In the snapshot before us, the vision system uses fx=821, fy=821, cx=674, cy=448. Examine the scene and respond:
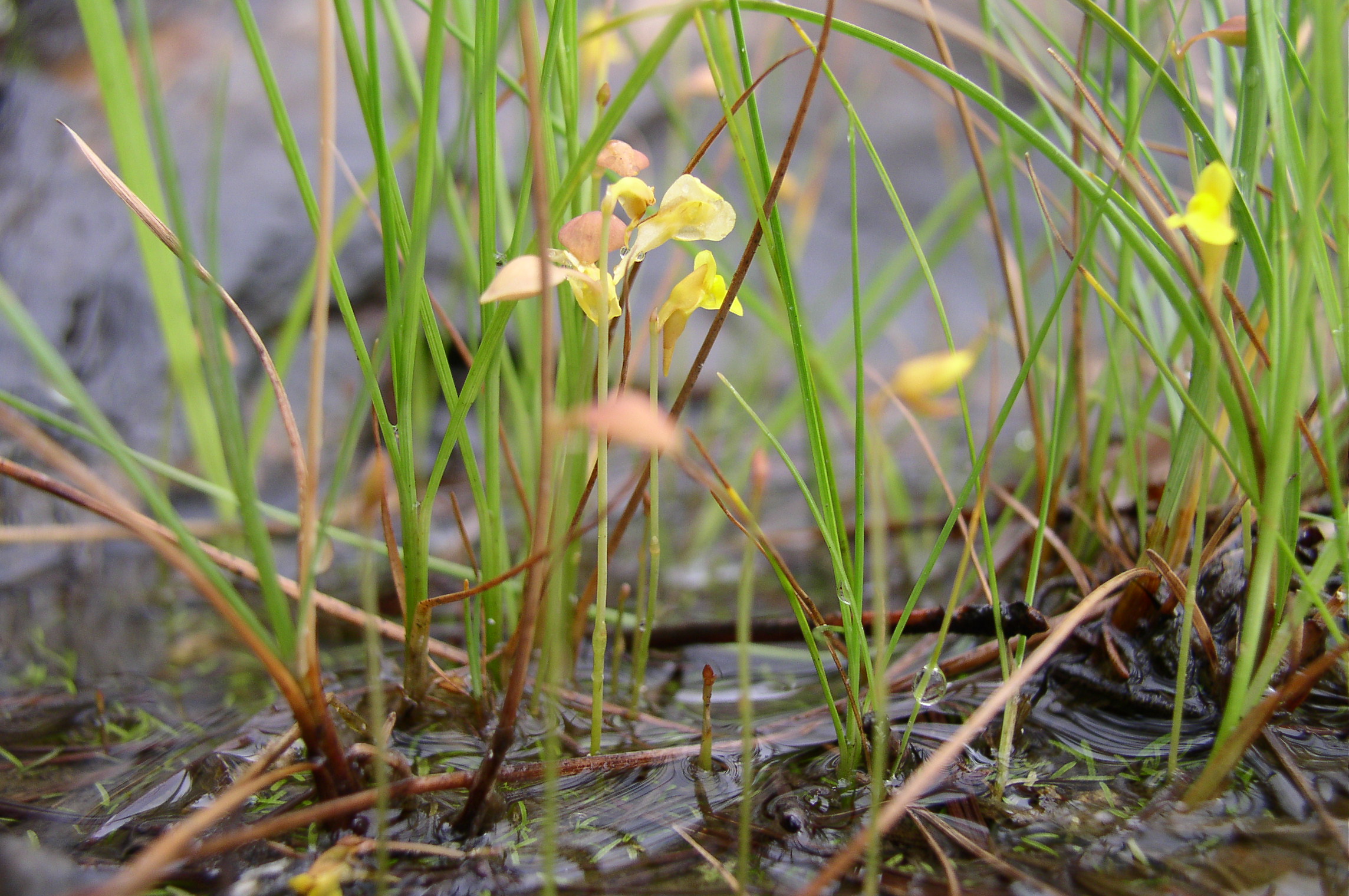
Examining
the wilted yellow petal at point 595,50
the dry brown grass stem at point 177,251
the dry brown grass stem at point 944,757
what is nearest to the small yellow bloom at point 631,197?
the dry brown grass stem at point 177,251

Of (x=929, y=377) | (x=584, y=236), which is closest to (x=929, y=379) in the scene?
(x=929, y=377)

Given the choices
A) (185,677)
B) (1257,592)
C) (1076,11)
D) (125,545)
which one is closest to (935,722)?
(1257,592)

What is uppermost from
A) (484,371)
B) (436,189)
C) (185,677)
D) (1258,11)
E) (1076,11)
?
(1076,11)

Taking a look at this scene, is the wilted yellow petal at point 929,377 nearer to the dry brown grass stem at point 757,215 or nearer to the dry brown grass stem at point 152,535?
the dry brown grass stem at point 757,215

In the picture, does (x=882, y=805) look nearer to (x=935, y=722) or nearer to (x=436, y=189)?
(x=935, y=722)

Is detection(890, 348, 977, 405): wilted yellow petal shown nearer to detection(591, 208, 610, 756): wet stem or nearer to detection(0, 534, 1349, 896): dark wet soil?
detection(591, 208, 610, 756): wet stem
